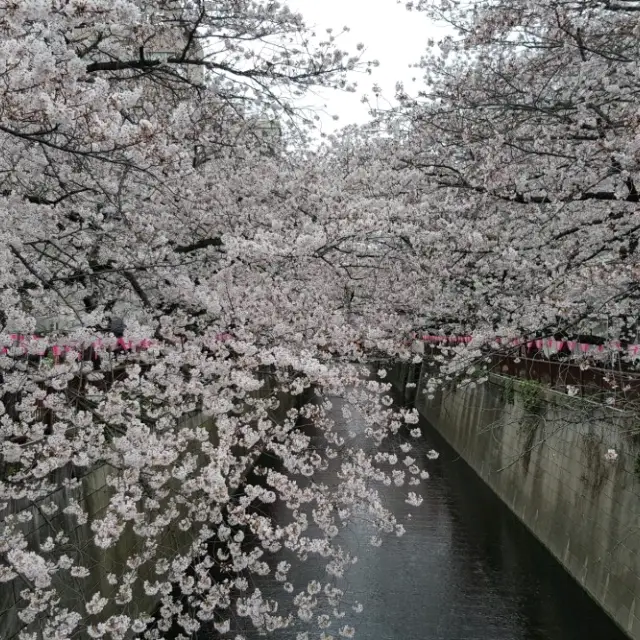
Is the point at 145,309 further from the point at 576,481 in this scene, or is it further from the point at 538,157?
the point at 576,481

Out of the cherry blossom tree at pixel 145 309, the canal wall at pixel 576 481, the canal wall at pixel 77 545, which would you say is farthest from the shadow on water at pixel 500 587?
the canal wall at pixel 77 545

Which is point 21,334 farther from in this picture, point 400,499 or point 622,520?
point 400,499

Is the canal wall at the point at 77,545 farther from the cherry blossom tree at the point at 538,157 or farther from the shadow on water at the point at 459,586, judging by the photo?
the cherry blossom tree at the point at 538,157

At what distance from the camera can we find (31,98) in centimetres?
387

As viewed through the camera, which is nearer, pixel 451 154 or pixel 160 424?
pixel 160 424

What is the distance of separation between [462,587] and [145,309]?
7.77 meters

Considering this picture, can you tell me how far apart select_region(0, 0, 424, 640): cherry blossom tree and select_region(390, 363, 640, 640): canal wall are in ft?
11.1

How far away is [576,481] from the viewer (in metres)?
12.2

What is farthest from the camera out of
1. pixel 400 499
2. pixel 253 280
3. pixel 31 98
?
pixel 400 499

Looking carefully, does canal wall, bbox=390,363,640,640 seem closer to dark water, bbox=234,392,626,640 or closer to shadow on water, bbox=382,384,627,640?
shadow on water, bbox=382,384,627,640

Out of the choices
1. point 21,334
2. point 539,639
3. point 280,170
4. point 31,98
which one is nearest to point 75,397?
point 21,334

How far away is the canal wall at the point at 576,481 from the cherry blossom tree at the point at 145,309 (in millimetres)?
3392

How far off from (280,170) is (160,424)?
529cm

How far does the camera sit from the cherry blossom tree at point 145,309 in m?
5.00
